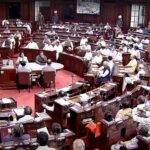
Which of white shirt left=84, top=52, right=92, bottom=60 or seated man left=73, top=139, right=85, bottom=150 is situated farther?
white shirt left=84, top=52, right=92, bottom=60

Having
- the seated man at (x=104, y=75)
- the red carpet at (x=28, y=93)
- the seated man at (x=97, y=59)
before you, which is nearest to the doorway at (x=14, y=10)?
the red carpet at (x=28, y=93)

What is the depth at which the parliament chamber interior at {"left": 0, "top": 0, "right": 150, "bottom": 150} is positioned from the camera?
27.7ft

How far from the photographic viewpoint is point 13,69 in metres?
14.4

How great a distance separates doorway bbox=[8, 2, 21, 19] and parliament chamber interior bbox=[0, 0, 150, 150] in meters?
2.85

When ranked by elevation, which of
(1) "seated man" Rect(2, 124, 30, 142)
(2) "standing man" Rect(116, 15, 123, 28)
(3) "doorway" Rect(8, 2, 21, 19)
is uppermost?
(3) "doorway" Rect(8, 2, 21, 19)

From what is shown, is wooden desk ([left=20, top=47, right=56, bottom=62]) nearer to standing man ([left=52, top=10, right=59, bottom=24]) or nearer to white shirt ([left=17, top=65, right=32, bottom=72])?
white shirt ([left=17, top=65, right=32, bottom=72])

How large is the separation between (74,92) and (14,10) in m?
19.9

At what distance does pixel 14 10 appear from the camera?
3055 centimetres

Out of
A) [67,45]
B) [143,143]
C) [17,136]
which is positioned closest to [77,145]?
[17,136]

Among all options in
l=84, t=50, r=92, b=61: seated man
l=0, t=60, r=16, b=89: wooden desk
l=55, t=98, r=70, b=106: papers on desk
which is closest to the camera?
l=55, t=98, r=70, b=106: papers on desk

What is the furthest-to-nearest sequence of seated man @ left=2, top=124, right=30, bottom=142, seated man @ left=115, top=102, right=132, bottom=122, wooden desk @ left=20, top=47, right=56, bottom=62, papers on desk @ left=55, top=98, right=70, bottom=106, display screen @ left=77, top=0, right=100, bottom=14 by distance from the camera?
display screen @ left=77, top=0, right=100, bottom=14
wooden desk @ left=20, top=47, right=56, bottom=62
papers on desk @ left=55, top=98, right=70, bottom=106
seated man @ left=115, top=102, right=132, bottom=122
seated man @ left=2, top=124, right=30, bottom=142

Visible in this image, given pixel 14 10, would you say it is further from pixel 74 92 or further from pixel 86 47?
pixel 74 92

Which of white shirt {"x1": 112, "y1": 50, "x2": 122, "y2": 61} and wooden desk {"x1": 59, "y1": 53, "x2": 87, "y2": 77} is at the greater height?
white shirt {"x1": 112, "y1": 50, "x2": 122, "y2": 61}

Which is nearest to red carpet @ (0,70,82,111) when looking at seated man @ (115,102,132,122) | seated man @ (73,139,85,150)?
seated man @ (115,102,132,122)
